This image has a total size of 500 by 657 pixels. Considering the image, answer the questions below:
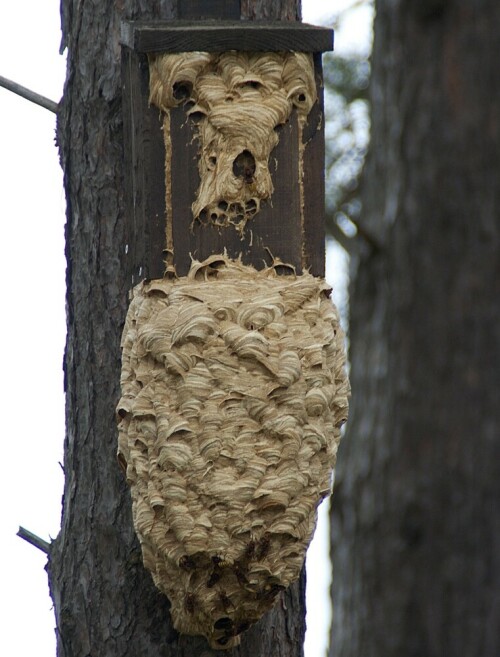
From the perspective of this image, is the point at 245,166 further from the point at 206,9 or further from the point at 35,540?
the point at 35,540

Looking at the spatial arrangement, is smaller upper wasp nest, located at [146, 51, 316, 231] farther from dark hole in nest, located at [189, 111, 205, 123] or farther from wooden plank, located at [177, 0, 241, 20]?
wooden plank, located at [177, 0, 241, 20]

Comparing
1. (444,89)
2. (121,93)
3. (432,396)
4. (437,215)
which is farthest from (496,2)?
(121,93)

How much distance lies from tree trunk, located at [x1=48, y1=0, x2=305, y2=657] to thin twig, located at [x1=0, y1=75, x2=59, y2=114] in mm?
87

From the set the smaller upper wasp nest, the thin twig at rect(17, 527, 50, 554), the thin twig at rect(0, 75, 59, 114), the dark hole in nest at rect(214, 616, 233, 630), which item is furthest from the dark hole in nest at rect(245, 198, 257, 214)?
the thin twig at rect(17, 527, 50, 554)

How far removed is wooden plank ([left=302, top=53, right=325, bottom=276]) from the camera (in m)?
2.63

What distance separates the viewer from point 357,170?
21.1ft

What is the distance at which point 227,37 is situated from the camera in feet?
8.34

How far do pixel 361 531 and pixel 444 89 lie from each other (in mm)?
1964

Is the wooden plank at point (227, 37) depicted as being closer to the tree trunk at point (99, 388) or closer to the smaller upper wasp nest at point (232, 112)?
the smaller upper wasp nest at point (232, 112)

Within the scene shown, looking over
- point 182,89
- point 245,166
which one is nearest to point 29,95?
point 182,89

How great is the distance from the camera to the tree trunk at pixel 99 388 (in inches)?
111

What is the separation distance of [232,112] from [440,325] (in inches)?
66.9

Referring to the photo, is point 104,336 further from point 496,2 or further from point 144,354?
point 496,2

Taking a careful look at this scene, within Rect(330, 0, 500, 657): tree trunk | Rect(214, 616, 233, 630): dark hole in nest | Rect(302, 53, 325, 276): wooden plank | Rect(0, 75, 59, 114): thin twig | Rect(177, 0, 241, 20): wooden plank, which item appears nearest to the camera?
Rect(214, 616, 233, 630): dark hole in nest
